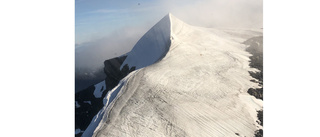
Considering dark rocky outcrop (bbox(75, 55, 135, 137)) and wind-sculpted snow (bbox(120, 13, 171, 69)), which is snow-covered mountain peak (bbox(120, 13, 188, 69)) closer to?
wind-sculpted snow (bbox(120, 13, 171, 69))

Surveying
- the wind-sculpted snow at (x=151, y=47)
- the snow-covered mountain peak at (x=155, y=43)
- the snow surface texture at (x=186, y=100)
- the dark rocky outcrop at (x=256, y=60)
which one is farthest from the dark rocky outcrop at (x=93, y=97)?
the dark rocky outcrop at (x=256, y=60)

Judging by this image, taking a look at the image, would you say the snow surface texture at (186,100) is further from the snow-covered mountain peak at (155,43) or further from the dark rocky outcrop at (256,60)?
the snow-covered mountain peak at (155,43)

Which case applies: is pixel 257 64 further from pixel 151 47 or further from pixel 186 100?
pixel 151 47

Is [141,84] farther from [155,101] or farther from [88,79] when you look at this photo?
[88,79]

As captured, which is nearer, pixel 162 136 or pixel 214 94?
pixel 162 136

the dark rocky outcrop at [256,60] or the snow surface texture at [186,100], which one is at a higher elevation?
the snow surface texture at [186,100]

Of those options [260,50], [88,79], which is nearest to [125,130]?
[260,50]

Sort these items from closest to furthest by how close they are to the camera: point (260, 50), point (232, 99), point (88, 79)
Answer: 1. point (232, 99)
2. point (260, 50)
3. point (88, 79)
